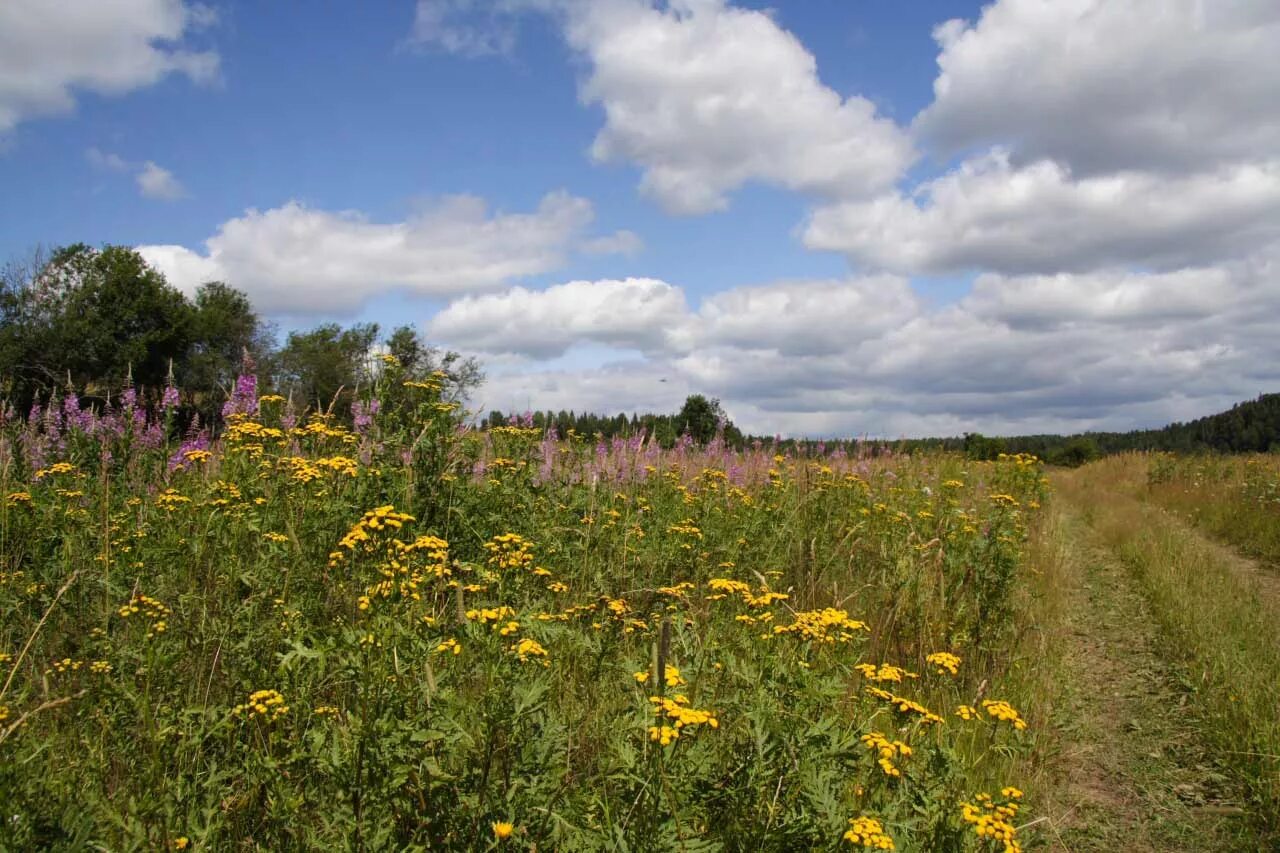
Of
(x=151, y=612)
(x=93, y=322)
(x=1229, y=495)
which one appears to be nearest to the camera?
(x=151, y=612)

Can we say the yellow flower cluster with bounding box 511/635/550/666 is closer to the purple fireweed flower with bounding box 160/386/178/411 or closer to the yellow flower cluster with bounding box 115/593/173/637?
the yellow flower cluster with bounding box 115/593/173/637

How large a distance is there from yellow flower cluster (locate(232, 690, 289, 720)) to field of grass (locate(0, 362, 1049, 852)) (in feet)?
0.08

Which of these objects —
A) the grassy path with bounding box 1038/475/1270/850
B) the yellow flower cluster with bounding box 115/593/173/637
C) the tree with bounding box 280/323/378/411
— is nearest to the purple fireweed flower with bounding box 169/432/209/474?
the yellow flower cluster with bounding box 115/593/173/637

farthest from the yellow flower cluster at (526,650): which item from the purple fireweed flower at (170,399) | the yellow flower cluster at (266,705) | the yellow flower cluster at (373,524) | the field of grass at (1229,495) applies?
the field of grass at (1229,495)

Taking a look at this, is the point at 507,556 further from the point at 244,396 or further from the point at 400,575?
the point at 244,396

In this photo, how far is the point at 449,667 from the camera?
2609mm

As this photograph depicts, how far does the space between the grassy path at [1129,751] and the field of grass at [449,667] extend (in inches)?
11.5

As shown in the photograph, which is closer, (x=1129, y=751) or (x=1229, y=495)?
(x=1129, y=751)

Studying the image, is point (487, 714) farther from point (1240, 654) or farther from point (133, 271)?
point (133, 271)

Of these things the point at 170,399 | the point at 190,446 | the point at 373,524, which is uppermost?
the point at 170,399

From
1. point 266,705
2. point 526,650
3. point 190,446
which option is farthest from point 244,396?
point 526,650

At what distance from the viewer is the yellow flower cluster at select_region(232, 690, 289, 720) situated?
257 cm

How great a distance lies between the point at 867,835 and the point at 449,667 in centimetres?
154

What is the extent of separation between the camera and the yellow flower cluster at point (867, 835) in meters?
2.13
